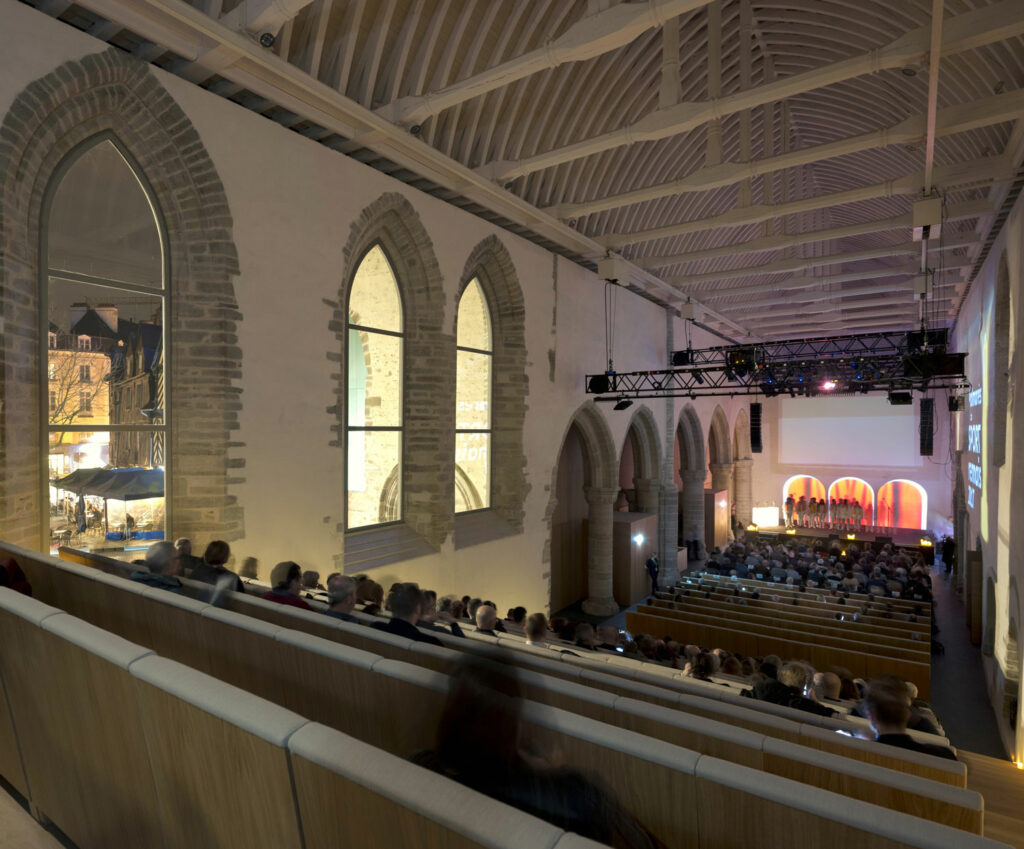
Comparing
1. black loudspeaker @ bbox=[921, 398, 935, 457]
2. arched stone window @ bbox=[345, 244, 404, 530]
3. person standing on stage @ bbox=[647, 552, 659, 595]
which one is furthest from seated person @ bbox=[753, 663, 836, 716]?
black loudspeaker @ bbox=[921, 398, 935, 457]

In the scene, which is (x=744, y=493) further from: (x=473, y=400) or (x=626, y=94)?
(x=626, y=94)

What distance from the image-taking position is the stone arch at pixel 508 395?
9.69 m

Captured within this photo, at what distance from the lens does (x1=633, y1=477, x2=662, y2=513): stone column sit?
1496 cm

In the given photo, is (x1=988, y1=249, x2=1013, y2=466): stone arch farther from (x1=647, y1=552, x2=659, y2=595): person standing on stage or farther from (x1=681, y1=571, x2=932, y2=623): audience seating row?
(x1=647, y1=552, x2=659, y2=595): person standing on stage

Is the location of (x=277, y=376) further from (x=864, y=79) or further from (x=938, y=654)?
(x=938, y=654)

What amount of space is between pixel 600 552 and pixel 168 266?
9.87 meters

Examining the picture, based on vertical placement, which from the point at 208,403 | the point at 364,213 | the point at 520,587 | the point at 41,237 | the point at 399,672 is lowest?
the point at 520,587

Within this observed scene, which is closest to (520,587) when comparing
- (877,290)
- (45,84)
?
(45,84)

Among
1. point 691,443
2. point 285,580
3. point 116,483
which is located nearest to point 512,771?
point 285,580

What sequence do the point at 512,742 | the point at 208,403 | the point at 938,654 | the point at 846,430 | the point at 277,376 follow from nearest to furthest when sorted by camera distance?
the point at 512,742 → the point at 208,403 → the point at 277,376 → the point at 938,654 → the point at 846,430

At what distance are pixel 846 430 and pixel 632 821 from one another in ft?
85.6

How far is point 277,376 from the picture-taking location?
19.4ft

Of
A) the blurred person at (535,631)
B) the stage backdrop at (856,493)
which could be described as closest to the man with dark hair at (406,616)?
the blurred person at (535,631)

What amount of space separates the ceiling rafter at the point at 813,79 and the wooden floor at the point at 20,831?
271 inches
